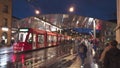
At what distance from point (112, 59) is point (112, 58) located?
0.03m

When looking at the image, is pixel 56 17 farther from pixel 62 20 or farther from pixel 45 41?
pixel 45 41

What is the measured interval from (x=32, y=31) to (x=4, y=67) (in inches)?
738

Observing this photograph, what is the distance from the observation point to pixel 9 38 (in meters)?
66.4

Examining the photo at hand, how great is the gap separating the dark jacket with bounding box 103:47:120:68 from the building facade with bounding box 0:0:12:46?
5572 centimetres

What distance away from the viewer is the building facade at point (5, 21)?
63450 mm

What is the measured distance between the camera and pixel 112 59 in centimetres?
773

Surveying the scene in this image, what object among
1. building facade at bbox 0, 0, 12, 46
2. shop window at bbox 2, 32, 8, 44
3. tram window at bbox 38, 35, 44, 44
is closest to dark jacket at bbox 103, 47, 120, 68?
tram window at bbox 38, 35, 44, 44

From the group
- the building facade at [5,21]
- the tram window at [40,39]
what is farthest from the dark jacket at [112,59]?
the building facade at [5,21]

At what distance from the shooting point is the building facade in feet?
208

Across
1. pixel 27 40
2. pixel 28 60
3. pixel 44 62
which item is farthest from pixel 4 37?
pixel 44 62

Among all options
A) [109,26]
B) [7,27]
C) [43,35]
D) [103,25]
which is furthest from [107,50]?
[7,27]

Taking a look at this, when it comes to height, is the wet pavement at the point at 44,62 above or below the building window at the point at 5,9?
below

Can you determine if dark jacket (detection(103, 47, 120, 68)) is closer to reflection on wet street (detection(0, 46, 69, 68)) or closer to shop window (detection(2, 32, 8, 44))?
reflection on wet street (detection(0, 46, 69, 68))

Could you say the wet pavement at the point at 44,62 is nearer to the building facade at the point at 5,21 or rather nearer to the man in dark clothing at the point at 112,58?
the man in dark clothing at the point at 112,58
